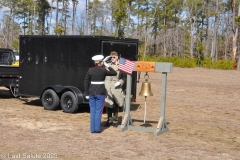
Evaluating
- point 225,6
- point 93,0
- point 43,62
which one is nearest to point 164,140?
point 43,62

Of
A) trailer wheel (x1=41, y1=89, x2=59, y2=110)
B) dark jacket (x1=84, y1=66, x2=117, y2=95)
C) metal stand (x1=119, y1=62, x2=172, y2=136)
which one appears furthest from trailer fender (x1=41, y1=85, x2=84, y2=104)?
dark jacket (x1=84, y1=66, x2=117, y2=95)

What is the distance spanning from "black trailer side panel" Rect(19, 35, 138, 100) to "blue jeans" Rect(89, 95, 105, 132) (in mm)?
2588

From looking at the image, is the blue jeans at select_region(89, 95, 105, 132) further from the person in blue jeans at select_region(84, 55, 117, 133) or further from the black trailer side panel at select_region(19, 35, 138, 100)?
the black trailer side panel at select_region(19, 35, 138, 100)

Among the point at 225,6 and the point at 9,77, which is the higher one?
the point at 225,6

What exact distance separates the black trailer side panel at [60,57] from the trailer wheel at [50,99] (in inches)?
13.0

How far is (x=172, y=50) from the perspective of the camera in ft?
255

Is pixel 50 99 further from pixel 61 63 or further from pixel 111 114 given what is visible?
pixel 111 114

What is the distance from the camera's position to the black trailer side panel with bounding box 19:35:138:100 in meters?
11.3

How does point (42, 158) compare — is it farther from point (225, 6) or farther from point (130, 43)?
point (225, 6)

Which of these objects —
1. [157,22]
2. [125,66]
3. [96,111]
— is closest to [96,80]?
[96,111]

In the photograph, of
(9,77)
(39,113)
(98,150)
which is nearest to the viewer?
(98,150)

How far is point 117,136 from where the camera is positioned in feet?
28.3

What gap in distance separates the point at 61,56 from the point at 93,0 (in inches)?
2316

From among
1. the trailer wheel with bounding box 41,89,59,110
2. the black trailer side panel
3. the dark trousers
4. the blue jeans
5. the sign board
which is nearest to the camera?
the blue jeans
